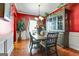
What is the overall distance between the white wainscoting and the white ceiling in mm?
541

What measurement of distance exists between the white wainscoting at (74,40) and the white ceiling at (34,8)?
21.3 inches

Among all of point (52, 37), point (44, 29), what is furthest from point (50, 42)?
point (44, 29)

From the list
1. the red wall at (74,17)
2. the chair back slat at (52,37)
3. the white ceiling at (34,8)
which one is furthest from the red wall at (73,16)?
the chair back slat at (52,37)

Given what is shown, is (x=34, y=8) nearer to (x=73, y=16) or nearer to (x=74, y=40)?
(x=73, y=16)

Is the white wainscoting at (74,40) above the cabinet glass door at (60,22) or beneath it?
beneath

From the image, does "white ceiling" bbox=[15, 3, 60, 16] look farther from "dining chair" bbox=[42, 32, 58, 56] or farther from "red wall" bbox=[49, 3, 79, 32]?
"dining chair" bbox=[42, 32, 58, 56]

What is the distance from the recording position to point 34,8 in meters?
1.75

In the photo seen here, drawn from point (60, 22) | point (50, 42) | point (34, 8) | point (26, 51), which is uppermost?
point (34, 8)

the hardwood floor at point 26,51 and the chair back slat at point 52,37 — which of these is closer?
the hardwood floor at point 26,51

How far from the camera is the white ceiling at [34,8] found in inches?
66.4

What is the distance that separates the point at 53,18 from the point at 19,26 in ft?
1.82

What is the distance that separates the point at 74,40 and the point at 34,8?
2.63 feet

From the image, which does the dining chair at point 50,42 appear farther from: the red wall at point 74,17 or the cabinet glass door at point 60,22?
the red wall at point 74,17

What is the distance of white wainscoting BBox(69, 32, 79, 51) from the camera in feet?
5.68
